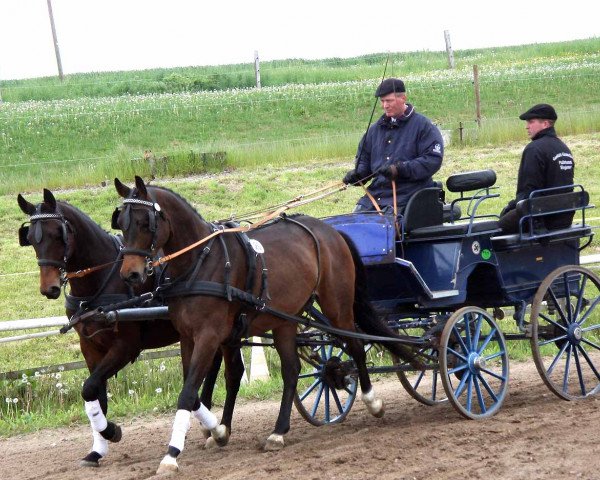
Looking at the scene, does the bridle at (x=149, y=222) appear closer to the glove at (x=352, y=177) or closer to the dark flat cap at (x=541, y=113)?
the glove at (x=352, y=177)

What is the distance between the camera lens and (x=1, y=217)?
1600 centimetres

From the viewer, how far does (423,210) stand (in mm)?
7906

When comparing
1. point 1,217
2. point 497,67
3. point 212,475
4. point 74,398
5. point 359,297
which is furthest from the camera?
point 497,67

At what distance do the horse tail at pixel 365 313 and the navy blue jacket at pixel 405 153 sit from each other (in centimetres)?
52

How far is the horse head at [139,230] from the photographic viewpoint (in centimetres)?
633

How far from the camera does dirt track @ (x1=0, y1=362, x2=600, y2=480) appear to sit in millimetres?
6039

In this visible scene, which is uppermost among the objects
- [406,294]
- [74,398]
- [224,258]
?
[224,258]

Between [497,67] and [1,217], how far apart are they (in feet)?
78.1

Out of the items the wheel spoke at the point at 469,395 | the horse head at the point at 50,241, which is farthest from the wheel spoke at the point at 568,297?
the horse head at the point at 50,241

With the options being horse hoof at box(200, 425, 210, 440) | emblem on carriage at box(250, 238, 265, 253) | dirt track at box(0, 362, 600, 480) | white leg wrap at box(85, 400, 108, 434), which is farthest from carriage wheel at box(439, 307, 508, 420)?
white leg wrap at box(85, 400, 108, 434)

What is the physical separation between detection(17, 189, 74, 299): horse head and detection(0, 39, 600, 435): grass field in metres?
2.41

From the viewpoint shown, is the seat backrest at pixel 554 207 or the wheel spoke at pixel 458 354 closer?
the wheel spoke at pixel 458 354

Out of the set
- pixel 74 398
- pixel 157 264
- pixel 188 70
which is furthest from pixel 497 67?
pixel 157 264

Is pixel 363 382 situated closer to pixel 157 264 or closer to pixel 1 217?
pixel 157 264
